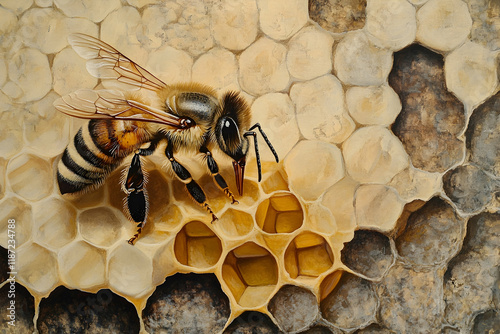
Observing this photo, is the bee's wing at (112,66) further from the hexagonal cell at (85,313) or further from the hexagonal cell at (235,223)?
the hexagonal cell at (85,313)

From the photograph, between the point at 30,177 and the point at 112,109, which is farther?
the point at 30,177

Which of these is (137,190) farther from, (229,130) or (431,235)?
(431,235)

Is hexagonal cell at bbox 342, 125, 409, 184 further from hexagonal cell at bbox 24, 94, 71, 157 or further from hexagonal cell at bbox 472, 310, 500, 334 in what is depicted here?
hexagonal cell at bbox 24, 94, 71, 157

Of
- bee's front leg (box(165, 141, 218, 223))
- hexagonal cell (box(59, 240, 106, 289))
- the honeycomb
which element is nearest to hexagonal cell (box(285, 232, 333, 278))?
the honeycomb

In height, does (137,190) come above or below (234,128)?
below

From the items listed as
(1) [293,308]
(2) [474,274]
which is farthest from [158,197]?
(2) [474,274]

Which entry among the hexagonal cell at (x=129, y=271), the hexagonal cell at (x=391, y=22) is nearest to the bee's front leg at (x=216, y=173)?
the hexagonal cell at (x=129, y=271)

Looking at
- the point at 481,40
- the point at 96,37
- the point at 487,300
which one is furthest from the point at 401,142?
the point at 96,37
